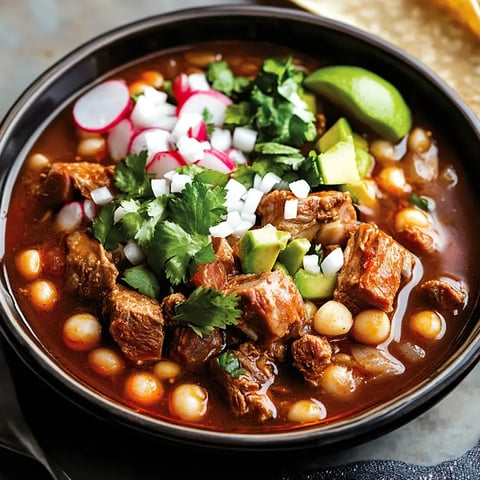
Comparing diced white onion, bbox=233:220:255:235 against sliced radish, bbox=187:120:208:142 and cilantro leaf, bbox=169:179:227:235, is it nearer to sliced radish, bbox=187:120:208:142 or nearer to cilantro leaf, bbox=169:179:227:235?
cilantro leaf, bbox=169:179:227:235

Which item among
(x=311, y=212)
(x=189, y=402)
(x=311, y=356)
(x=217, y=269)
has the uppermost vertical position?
(x=311, y=212)

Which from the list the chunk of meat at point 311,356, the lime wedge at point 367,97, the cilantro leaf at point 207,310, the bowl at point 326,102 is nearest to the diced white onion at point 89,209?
the bowl at point 326,102

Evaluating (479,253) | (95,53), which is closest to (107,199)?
(95,53)

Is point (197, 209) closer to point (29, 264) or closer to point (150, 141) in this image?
point (150, 141)

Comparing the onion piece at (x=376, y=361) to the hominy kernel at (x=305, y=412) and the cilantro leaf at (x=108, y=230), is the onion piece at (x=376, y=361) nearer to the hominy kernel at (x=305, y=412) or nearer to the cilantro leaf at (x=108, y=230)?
the hominy kernel at (x=305, y=412)

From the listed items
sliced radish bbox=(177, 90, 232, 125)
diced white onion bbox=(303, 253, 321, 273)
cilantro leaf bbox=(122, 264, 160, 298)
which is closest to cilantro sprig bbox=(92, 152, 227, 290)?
cilantro leaf bbox=(122, 264, 160, 298)

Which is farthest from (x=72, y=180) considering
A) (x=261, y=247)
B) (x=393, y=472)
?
(x=393, y=472)
